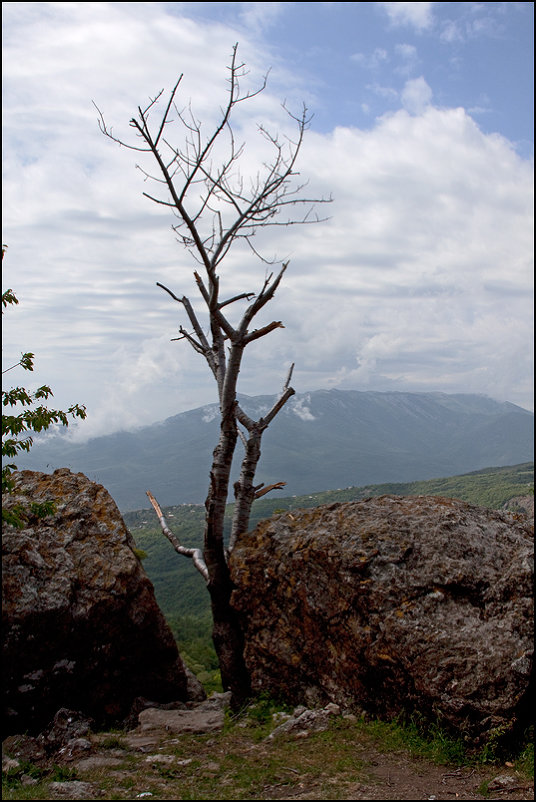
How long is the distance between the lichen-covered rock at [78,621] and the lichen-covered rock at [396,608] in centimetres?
195

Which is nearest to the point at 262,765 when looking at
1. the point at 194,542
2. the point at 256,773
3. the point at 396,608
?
the point at 256,773

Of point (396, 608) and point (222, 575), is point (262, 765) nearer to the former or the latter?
point (396, 608)

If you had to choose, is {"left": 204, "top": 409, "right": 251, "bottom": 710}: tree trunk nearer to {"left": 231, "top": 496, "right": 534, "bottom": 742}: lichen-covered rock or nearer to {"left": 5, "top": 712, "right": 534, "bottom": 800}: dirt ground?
{"left": 231, "top": 496, "right": 534, "bottom": 742}: lichen-covered rock

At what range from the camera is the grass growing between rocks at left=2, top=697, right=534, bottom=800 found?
278 inches

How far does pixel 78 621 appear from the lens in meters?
10.3

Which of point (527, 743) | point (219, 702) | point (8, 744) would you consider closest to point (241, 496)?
point (219, 702)

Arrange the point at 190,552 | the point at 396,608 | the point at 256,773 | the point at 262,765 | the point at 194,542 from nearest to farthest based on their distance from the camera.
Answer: the point at 256,773
the point at 262,765
the point at 396,608
the point at 190,552
the point at 194,542

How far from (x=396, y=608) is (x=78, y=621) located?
5.53m

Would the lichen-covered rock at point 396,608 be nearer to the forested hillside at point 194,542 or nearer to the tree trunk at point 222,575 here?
the tree trunk at point 222,575

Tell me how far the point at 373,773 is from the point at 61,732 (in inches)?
211

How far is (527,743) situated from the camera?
25.1 feet

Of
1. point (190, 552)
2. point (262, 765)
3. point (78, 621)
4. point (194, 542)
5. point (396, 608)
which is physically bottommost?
point (194, 542)

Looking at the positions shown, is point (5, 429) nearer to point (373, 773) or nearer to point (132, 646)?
point (132, 646)

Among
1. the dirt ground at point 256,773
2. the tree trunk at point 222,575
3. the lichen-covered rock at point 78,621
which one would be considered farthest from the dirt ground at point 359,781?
the tree trunk at point 222,575
